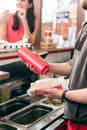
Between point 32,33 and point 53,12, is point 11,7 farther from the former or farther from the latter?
point 53,12

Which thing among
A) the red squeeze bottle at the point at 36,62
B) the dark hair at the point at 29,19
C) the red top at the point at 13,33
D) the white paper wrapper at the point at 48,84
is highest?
the dark hair at the point at 29,19

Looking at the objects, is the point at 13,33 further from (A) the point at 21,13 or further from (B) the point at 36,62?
(B) the point at 36,62

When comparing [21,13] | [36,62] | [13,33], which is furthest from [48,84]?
[21,13]

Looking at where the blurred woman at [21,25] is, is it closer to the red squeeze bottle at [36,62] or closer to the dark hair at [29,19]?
the dark hair at [29,19]

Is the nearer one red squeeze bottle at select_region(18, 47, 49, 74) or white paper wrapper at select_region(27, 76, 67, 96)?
red squeeze bottle at select_region(18, 47, 49, 74)

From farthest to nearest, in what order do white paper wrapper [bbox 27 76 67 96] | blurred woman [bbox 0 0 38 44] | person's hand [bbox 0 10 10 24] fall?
blurred woman [bbox 0 0 38 44] < person's hand [bbox 0 10 10 24] < white paper wrapper [bbox 27 76 67 96]

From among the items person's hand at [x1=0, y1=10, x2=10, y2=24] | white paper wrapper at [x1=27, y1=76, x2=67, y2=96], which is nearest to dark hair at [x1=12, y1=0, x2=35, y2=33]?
person's hand at [x1=0, y1=10, x2=10, y2=24]

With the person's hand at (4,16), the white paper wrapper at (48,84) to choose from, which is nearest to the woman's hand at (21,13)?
the person's hand at (4,16)

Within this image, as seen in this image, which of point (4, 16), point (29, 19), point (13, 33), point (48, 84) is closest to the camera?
point (48, 84)

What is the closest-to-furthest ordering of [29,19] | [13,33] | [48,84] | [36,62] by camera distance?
[36,62] → [48,84] → [13,33] → [29,19]

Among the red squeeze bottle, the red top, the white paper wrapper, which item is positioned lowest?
the white paper wrapper

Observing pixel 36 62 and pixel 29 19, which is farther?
pixel 29 19

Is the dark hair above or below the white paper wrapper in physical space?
above

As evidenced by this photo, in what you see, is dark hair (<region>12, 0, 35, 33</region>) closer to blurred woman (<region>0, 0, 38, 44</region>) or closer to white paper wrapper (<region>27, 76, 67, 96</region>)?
blurred woman (<region>0, 0, 38, 44</region>)
